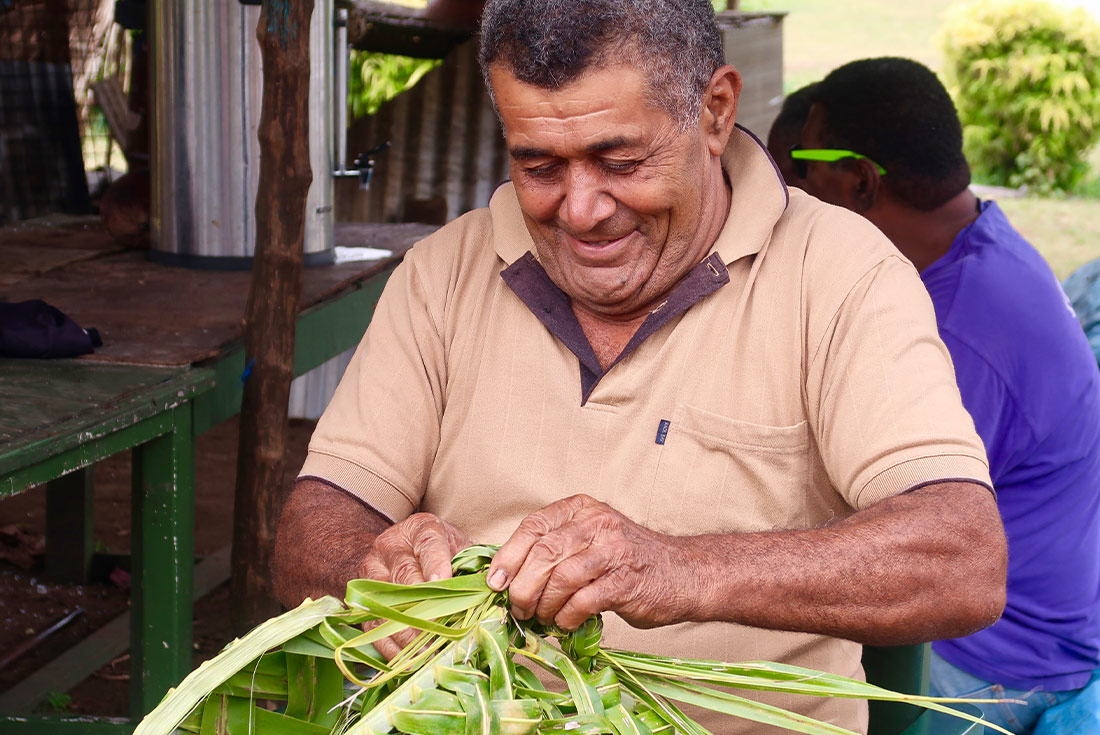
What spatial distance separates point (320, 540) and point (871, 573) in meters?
0.82

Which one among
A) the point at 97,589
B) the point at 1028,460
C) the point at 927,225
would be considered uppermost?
the point at 927,225

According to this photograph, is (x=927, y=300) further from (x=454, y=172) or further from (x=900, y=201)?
(x=454, y=172)

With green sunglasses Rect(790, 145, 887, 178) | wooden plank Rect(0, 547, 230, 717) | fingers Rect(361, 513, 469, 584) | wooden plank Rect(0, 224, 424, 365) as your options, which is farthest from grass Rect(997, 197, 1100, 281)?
fingers Rect(361, 513, 469, 584)

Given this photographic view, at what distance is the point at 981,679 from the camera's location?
2.53 m

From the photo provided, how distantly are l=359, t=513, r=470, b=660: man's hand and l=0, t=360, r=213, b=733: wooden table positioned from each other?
96 cm

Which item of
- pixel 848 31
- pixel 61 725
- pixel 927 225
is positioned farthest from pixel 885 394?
pixel 848 31

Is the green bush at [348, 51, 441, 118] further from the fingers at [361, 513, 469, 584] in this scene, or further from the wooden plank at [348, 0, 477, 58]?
the fingers at [361, 513, 469, 584]

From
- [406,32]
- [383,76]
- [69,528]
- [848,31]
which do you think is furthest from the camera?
[848,31]

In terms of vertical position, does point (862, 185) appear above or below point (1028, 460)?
above

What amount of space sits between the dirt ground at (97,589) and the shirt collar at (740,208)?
253cm

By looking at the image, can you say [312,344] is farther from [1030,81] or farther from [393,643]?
[1030,81]

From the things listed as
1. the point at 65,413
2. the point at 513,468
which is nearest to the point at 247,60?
the point at 65,413

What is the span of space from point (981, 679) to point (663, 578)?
1339 millimetres

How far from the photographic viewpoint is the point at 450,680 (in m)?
1.28
